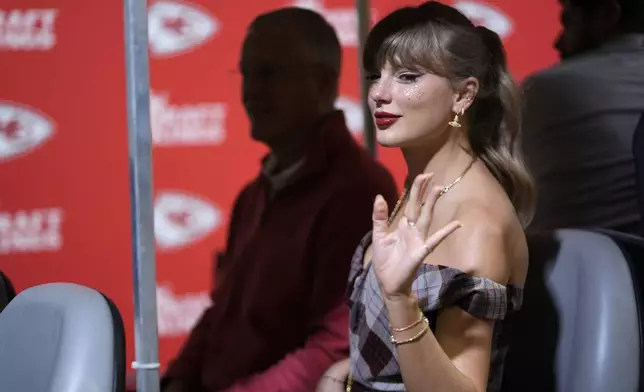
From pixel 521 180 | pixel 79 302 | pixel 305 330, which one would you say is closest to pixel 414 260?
pixel 521 180

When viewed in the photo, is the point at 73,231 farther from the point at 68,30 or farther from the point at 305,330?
the point at 305,330

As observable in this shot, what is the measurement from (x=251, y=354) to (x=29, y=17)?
165cm

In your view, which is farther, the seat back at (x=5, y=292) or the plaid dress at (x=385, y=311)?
the seat back at (x=5, y=292)

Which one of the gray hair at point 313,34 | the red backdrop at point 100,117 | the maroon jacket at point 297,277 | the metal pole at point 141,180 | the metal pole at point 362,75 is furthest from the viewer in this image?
the red backdrop at point 100,117

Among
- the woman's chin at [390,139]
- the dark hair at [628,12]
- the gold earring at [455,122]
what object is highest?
the dark hair at [628,12]

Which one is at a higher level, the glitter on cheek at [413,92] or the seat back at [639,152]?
the glitter on cheek at [413,92]

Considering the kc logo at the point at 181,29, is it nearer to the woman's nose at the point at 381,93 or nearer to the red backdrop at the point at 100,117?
the red backdrop at the point at 100,117

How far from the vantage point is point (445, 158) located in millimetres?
1197

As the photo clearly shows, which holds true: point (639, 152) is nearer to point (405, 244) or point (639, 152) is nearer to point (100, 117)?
point (405, 244)

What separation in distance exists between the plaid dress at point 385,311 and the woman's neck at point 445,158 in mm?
140

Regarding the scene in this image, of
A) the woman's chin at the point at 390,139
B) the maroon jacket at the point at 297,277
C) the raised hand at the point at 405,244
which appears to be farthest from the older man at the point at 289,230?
the raised hand at the point at 405,244

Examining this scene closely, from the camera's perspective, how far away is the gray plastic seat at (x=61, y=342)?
1081 millimetres

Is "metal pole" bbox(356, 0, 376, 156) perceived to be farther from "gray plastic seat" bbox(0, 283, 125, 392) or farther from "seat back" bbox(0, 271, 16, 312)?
"gray plastic seat" bbox(0, 283, 125, 392)

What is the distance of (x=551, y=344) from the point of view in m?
1.35
